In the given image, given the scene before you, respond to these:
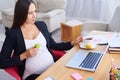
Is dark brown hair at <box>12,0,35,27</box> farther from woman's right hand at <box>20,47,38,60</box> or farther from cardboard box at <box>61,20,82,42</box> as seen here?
cardboard box at <box>61,20,82,42</box>

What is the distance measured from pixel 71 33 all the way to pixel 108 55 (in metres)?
2.24

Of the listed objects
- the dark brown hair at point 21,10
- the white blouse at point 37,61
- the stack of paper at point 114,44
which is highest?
the dark brown hair at point 21,10

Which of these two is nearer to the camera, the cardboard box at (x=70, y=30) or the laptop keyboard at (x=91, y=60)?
the laptop keyboard at (x=91, y=60)

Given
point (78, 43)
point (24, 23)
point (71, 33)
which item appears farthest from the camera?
point (71, 33)

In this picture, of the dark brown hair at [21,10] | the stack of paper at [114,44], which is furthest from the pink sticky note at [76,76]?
the dark brown hair at [21,10]

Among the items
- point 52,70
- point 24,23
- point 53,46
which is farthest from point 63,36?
point 52,70

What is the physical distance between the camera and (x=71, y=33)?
3.73 meters

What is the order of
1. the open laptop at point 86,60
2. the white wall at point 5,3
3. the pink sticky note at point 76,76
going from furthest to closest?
1. the white wall at point 5,3
2. the open laptop at point 86,60
3. the pink sticky note at point 76,76

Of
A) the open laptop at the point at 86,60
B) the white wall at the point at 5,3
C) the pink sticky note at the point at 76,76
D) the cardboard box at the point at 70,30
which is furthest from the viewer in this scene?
the white wall at the point at 5,3

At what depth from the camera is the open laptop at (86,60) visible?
1344 millimetres

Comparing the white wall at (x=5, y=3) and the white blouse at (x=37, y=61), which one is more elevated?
the white blouse at (x=37, y=61)

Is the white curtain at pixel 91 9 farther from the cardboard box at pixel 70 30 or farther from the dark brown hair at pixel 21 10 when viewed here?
the dark brown hair at pixel 21 10

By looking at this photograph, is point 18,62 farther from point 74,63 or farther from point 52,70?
point 74,63

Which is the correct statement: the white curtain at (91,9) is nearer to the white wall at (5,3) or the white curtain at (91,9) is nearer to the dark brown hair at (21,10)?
the white wall at (5,3)
